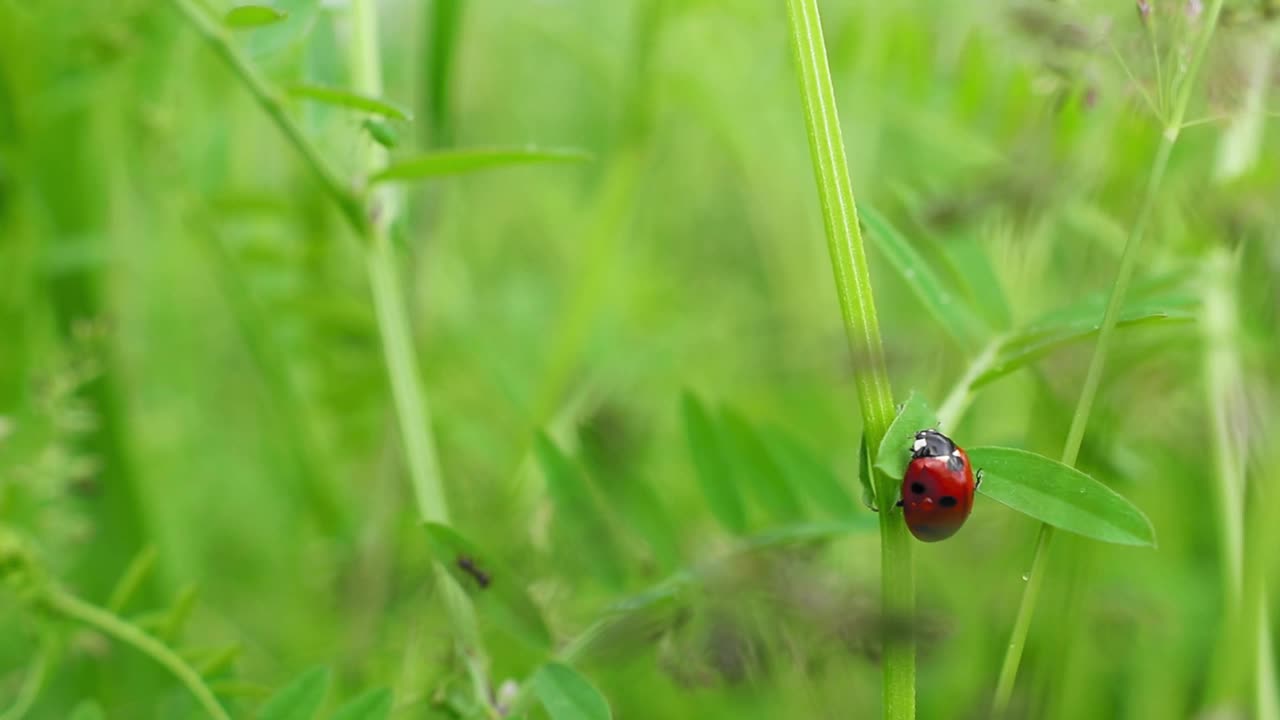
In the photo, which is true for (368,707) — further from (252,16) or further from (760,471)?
(252,16)

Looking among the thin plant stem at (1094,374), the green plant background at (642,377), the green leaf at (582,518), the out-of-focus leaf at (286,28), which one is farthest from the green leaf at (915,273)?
the out-of-focus leaf at (286,28)

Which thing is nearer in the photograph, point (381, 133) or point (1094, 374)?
point (1094, 374)

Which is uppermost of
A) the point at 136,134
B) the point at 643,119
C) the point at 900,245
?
the point at 900,245

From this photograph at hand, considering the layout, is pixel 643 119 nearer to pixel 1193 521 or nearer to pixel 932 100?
pixel 932 100

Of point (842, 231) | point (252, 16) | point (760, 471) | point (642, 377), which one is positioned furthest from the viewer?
point (642, 377)

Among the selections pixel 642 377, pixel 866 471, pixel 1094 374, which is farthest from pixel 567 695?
pixel 642 377

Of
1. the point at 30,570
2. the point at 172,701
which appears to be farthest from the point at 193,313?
the point at 30,570
